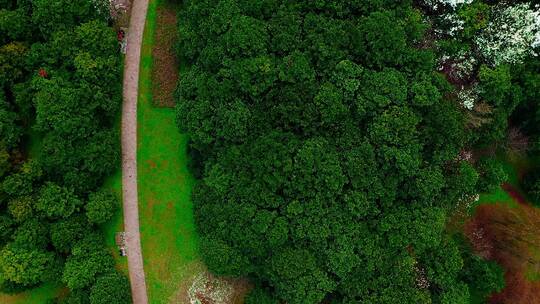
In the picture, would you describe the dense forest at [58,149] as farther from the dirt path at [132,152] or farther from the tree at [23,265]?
the dirt path at [132,152]

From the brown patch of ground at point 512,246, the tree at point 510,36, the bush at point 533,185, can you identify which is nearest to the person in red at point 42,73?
the tree at point 510,36

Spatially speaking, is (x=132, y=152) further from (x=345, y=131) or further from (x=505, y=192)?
(x=505, y=192)

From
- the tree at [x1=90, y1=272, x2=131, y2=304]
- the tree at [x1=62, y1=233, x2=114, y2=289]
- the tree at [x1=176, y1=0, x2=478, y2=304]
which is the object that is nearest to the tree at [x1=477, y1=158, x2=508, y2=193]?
the tree at [x1=176, y1=0, x2=478, y2=304]

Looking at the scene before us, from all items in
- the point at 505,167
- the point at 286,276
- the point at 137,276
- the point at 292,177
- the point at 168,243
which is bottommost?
the point at 137,276

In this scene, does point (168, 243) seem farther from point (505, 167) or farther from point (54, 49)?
point (505, 167)

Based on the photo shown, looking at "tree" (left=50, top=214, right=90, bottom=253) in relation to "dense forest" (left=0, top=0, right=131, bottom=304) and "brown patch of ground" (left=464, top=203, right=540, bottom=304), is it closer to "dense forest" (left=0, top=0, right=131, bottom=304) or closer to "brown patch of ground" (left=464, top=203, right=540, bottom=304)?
"dense forest" (left=0, top=0, right=131, bottom=304)

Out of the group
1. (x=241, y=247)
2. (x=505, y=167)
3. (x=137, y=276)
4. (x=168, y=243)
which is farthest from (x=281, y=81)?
(x=505, y=167)
